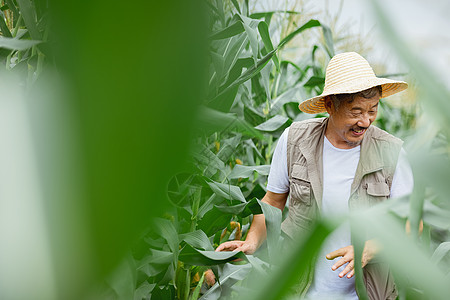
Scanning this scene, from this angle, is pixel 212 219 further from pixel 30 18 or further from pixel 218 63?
pixel 30 18

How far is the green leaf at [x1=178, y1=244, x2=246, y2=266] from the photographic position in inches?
31.4

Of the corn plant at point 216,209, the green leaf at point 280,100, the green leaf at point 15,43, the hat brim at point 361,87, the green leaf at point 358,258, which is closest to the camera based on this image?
the green leaf at point 358,258

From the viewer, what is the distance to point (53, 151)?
0.26ft

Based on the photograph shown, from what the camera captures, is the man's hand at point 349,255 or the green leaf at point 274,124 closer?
the man's hand at point 349,255

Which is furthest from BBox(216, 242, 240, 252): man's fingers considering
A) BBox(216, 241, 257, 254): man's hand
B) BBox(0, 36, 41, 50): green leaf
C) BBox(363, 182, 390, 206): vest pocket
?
BBox(0, 36, 41, 50): green leaf

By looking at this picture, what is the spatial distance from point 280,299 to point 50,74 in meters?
0.09

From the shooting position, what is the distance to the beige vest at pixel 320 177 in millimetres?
1100

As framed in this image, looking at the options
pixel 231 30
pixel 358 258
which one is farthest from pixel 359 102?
pixel 358 258

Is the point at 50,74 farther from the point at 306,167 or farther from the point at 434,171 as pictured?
the point at 306,167

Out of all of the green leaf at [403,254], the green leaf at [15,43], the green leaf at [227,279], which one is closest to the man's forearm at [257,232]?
the green leaf at [227,279]

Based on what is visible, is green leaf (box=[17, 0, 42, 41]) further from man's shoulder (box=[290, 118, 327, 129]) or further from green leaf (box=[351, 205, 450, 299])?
man's shoulder (box=[290, 118, 327, 129])

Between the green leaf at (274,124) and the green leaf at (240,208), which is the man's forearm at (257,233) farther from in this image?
the green leaf at (274,124)

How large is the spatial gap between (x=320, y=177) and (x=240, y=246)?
28 cm

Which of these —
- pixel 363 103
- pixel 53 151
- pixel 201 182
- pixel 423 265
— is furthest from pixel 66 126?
pixel 363 103
